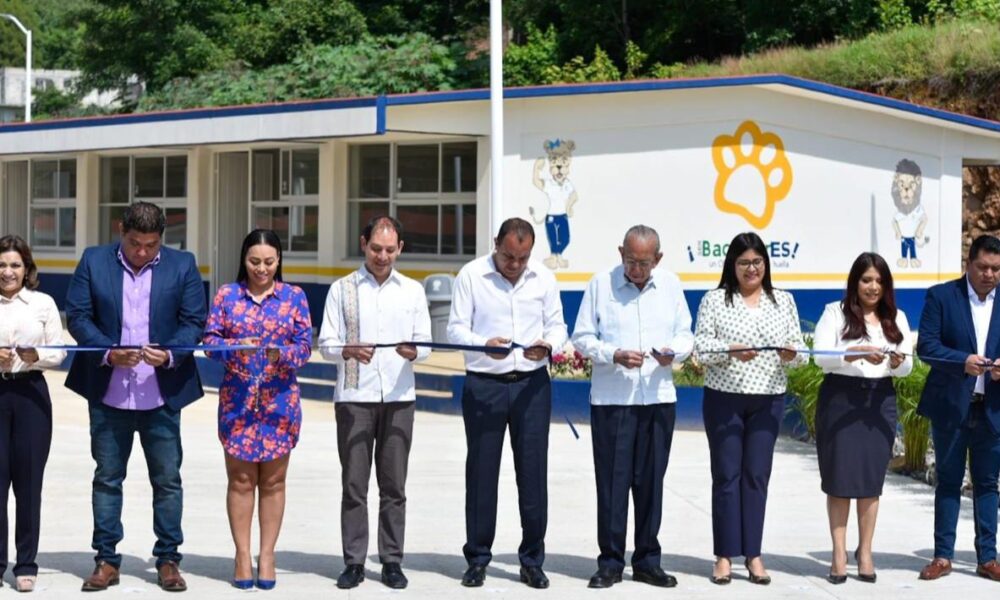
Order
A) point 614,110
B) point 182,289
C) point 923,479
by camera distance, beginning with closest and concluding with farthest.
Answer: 1. point 182,289
2. point 923,479
3. point 614,110

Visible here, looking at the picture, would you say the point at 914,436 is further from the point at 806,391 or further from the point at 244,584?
the point at 244,584

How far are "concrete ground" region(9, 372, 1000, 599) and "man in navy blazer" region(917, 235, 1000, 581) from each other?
0.27 meters

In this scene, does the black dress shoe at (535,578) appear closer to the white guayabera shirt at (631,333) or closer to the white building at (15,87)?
the white guayabera shirt at (631,333)

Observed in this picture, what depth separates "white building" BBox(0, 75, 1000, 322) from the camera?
19.6m

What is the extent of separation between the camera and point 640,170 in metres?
19.8

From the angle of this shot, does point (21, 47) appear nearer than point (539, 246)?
No

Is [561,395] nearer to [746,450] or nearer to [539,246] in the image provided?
[539,246]

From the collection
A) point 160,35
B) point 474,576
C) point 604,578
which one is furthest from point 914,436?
point 160,35

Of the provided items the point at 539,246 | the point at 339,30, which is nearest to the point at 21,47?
the point at 339,30

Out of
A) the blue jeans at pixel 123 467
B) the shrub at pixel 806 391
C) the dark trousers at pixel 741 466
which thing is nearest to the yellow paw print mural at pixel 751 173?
the shrub at pixel 806 391

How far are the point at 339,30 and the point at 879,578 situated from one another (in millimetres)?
35526

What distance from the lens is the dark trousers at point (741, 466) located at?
27.6 ft

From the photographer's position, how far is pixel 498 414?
8.41 metres

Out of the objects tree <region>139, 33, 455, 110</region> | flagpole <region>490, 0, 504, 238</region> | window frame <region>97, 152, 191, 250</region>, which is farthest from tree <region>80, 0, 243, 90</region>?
flagpole <region>490, 0, 504, 238</region>
